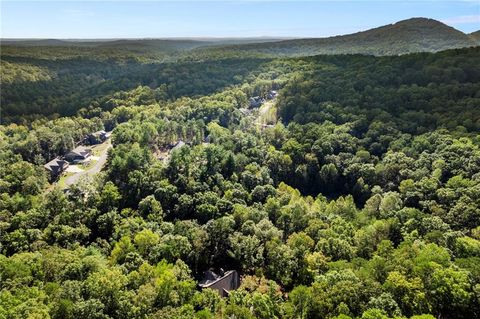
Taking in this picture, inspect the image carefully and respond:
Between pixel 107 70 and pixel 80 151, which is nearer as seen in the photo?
pixel 80 151

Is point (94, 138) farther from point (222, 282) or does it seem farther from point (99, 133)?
point (222, 282)

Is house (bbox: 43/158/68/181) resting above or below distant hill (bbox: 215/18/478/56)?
below

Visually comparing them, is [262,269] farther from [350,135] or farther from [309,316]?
[350,135]

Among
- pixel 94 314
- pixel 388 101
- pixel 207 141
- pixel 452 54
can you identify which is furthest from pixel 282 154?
pixel 452 54

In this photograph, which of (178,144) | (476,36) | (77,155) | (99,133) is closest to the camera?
(77,155)

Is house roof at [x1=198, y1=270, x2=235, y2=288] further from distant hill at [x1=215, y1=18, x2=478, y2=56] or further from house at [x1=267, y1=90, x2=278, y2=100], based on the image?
distant hill at [x1=215, y1=18, x2=478, y2=56]

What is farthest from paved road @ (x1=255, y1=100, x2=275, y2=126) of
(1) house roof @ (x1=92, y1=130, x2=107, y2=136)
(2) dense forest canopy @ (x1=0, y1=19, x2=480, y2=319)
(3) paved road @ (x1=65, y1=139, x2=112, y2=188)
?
(3) paved road @ (x1=65, y1=139, x2=112, y2=188)

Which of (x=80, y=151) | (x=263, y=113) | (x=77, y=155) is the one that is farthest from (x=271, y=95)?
(x=77, y=155)
